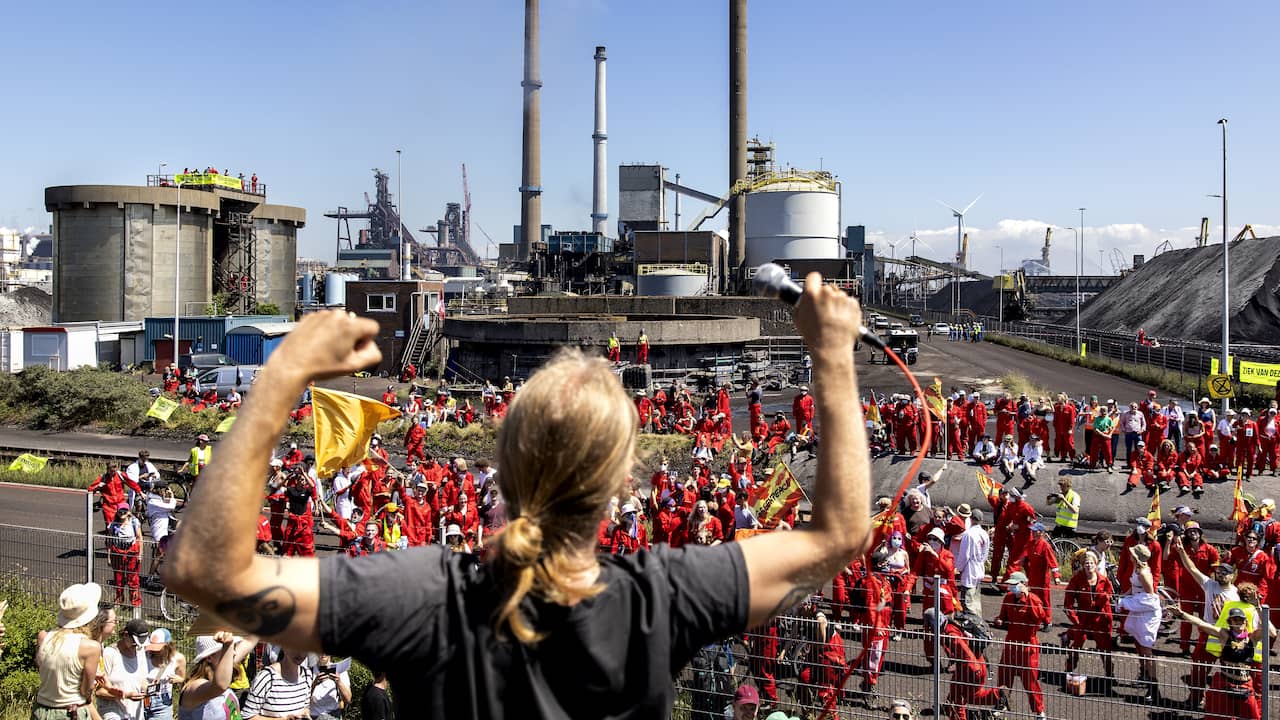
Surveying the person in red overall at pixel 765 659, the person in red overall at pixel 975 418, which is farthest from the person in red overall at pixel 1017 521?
the person in red overall at pixel 975 418

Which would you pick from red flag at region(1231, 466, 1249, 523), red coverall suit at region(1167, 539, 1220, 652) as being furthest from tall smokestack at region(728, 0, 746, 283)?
red coverall suit at region(1167, 539, 1220, 652)

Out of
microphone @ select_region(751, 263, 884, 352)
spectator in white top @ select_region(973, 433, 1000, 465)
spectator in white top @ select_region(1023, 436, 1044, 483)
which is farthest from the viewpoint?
spectator in white top @ select_region(973, 433, 1000, 465)

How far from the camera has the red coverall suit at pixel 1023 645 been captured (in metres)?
8.62

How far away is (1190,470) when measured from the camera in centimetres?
1786

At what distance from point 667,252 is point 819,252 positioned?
1051cm

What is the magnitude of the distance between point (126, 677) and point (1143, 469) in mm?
16779

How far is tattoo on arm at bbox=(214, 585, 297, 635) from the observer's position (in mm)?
1694

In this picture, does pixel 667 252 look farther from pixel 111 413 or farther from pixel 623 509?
pixel 623 509

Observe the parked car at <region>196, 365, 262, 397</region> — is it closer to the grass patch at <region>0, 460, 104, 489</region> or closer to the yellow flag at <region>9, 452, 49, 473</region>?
the grass patch at <region>0, 460, 104, 489</region>

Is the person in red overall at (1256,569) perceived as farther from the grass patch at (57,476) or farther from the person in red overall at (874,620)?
the grass patch at (57,476)

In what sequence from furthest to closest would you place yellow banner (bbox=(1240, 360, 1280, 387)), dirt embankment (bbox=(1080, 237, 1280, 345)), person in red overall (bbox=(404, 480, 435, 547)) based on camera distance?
1. dirt embankment (bbox=(1080, 237, 1280, 345))
2. yellow banner (bbox=(1240, 360, 1280, 387))
3. person in red overall (bbox=(404, 480, 435, 547))

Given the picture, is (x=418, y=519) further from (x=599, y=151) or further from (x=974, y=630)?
(x=599, y=151)

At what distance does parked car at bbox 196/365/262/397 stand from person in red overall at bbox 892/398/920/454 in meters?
20.8

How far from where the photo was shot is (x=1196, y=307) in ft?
165
